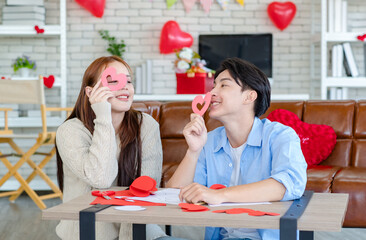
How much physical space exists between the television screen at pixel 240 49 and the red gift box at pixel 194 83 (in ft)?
2.01

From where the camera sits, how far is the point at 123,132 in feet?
6.95

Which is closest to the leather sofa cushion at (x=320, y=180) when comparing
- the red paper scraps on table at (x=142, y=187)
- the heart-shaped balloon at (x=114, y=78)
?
the heart-shaped balloon at (x=114, y=78)


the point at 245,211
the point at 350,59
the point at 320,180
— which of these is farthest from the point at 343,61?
the point at 245,211

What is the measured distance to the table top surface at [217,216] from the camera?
126cm

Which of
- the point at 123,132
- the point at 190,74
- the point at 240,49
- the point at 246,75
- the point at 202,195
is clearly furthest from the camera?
the point at 240,49

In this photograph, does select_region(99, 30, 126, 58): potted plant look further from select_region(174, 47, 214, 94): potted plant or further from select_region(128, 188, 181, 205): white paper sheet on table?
select_region(128, 188, 181, 205): white paper sheet on table

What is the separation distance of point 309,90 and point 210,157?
3.89 metres

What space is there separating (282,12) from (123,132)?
3.72 m

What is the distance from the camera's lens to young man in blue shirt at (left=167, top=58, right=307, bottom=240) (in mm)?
1753

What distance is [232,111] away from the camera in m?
1.93

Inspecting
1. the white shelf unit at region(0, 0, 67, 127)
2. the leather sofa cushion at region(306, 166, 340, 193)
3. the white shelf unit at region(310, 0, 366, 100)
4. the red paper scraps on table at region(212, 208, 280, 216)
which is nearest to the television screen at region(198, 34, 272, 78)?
the white shelf unit at region(310, 0, 366, 100)

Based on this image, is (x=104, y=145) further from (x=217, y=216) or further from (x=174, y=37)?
(x=174, y=37)

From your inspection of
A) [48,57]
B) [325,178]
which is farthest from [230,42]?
[325,178]

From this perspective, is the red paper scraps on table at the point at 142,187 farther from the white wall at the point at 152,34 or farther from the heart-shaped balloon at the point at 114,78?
the white wall at the point at 152,34
